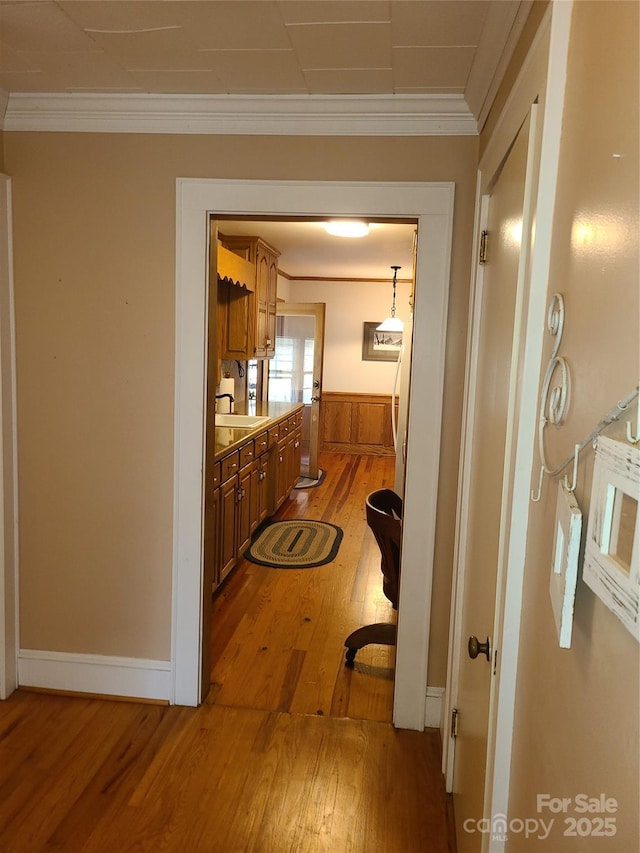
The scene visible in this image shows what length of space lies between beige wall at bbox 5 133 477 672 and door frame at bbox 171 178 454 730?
47 mm

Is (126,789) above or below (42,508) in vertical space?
below

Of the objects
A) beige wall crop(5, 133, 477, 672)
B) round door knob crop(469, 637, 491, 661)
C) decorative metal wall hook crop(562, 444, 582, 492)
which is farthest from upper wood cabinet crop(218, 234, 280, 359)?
decorative metal wall hook crop(562, 444, 582, 492)

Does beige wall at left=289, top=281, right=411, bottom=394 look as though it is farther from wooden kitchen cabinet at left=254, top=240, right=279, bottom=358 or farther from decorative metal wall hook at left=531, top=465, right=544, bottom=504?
decorative metal wall hook at left=531, top=465, right=544, bottom=504

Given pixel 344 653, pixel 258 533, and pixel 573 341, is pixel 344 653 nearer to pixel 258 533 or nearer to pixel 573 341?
pixel 258 533

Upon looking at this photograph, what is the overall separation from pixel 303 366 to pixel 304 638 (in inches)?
183

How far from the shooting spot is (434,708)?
2.43m

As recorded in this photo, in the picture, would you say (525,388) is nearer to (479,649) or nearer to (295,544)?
(479,649)

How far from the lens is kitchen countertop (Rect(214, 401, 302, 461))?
11.8 ft

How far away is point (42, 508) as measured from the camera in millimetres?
2516

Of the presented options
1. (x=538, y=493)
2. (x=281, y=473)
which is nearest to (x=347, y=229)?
(x=281, y=473)

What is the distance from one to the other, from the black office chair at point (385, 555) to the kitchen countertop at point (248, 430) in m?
0.97

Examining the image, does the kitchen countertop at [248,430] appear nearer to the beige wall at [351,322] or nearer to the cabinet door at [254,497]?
the cabinet door at [254,497]

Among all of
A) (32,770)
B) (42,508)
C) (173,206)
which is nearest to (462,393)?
(173,206)

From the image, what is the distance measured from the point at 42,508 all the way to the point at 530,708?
82.8 inches
